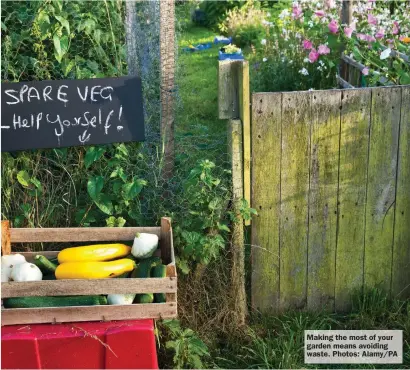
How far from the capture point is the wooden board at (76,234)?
3.71 metres

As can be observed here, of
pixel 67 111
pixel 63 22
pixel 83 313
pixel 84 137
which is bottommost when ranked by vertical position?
pixel 83 313

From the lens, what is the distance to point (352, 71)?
708cm

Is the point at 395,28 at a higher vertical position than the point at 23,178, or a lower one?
higher

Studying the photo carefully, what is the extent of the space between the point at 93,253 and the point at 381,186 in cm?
174

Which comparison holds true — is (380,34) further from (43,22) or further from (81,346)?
(81,346)

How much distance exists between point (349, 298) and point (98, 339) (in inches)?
67.0

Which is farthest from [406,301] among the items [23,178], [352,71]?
[352,71]

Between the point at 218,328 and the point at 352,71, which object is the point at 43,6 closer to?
the point at 218,328

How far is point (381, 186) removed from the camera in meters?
4.03

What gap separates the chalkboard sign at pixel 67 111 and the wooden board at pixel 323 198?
1.03 meters

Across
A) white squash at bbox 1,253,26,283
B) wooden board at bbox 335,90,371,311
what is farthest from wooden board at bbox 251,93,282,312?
white squash at bbox 1,253,26,283

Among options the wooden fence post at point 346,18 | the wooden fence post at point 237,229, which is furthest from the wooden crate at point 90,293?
the wooden fence post at point 346,18

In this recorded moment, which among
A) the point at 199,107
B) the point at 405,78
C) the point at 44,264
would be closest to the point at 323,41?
the point at 199,107
